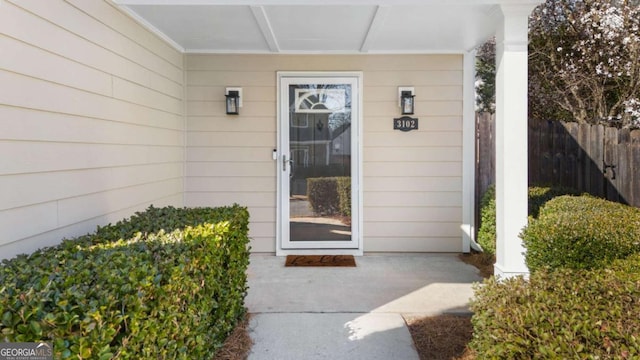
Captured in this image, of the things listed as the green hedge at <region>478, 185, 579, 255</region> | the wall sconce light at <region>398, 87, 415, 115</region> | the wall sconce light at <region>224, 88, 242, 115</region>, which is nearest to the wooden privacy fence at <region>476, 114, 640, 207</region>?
the green hedge at <region>478, 185, 579, 255</region>

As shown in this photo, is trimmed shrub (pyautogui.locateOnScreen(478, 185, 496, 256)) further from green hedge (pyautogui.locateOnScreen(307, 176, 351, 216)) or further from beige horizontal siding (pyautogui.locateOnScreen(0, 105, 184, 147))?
beige horizontal siding (pyautogui.locateOnScreen(0, 105, 184, 147))

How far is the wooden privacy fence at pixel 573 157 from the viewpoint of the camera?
193 inches

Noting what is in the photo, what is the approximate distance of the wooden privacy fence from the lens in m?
4.90

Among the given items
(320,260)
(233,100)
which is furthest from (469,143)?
(233,100)

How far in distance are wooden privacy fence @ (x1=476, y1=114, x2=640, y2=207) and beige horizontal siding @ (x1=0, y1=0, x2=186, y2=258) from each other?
11.6ft

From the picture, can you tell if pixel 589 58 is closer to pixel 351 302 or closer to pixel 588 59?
pixel 588 59

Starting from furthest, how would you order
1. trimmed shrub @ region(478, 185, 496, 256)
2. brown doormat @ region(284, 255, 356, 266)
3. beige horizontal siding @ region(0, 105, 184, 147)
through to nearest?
brown doormat @ region(284, 255, 356, 266) → trimmed shrub @ region(478, 185, 496, 256) → beige horizontal siding @ region(0, 105, 184, 147)

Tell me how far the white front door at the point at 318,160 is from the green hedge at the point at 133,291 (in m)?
2.28

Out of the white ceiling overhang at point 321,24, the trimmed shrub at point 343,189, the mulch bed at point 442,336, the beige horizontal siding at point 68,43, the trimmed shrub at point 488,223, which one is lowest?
the mulch bed at point 442,336

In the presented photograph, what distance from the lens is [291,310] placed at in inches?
134

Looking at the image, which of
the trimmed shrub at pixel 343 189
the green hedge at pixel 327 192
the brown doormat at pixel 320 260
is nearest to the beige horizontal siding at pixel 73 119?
the brown doormat at pixel 320 260

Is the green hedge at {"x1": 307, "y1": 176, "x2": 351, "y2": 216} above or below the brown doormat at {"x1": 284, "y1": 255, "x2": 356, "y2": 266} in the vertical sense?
above

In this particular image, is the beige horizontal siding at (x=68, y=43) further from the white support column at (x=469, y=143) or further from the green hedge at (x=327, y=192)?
the white support column at (x=469, y=143)

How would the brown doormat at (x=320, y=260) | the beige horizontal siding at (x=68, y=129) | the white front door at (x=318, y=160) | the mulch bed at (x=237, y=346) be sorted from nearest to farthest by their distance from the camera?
the beige horizontal siding at (x=68, y=129) → the mulch bed at (x=237, y=346) → the brown doormat at (x=320, y=260) → the white front door at (x=318, y=160)
